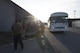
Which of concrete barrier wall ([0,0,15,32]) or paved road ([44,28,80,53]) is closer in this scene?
paved road ([44,28,80,53])

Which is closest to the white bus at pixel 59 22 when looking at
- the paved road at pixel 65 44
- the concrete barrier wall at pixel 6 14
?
the concrete barrier wall at pixel 6 14

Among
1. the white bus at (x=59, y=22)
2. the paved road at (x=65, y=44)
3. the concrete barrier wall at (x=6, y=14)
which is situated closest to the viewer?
the paved road at (x=65, y=44)

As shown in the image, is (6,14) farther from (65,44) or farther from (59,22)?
(65,44)

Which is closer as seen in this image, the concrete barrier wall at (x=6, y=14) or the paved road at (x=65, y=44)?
the paved road at (x=65, y=44)

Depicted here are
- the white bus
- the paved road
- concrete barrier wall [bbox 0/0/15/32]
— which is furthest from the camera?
the white bus

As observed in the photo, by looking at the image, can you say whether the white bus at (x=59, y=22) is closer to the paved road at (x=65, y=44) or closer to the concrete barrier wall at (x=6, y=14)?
the concrete barrier wall at (x=6, y=14)

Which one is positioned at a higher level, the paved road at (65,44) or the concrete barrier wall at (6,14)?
the concrete barrier wall at (6,14)

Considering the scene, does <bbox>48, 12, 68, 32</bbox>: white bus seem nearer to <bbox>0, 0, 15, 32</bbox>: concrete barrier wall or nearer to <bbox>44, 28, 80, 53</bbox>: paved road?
<bbox>0, 0, 15, 32</bbox>: concrete barrier wall

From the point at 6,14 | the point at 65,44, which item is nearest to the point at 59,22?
the point at 6,14

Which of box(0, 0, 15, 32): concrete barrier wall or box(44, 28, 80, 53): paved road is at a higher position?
box(0, 0, 15, 32): concrete barrier wall

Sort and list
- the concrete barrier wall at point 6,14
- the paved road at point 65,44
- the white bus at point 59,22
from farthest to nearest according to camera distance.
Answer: the white bus at point 59,22, the concrete barrier wall at point 6,14, the paved road at point 65,44

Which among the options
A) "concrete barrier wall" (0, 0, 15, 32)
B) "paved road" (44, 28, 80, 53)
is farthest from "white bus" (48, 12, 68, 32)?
"paved road" (44, 28, 80, 53)

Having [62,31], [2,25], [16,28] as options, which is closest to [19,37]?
[16,28]

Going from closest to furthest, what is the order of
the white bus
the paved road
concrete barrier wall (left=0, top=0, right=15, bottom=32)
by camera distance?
1. the paved road
2. concrete barrier wall (left=0, top=0, right=15, bottom=32)
3. the white bus
